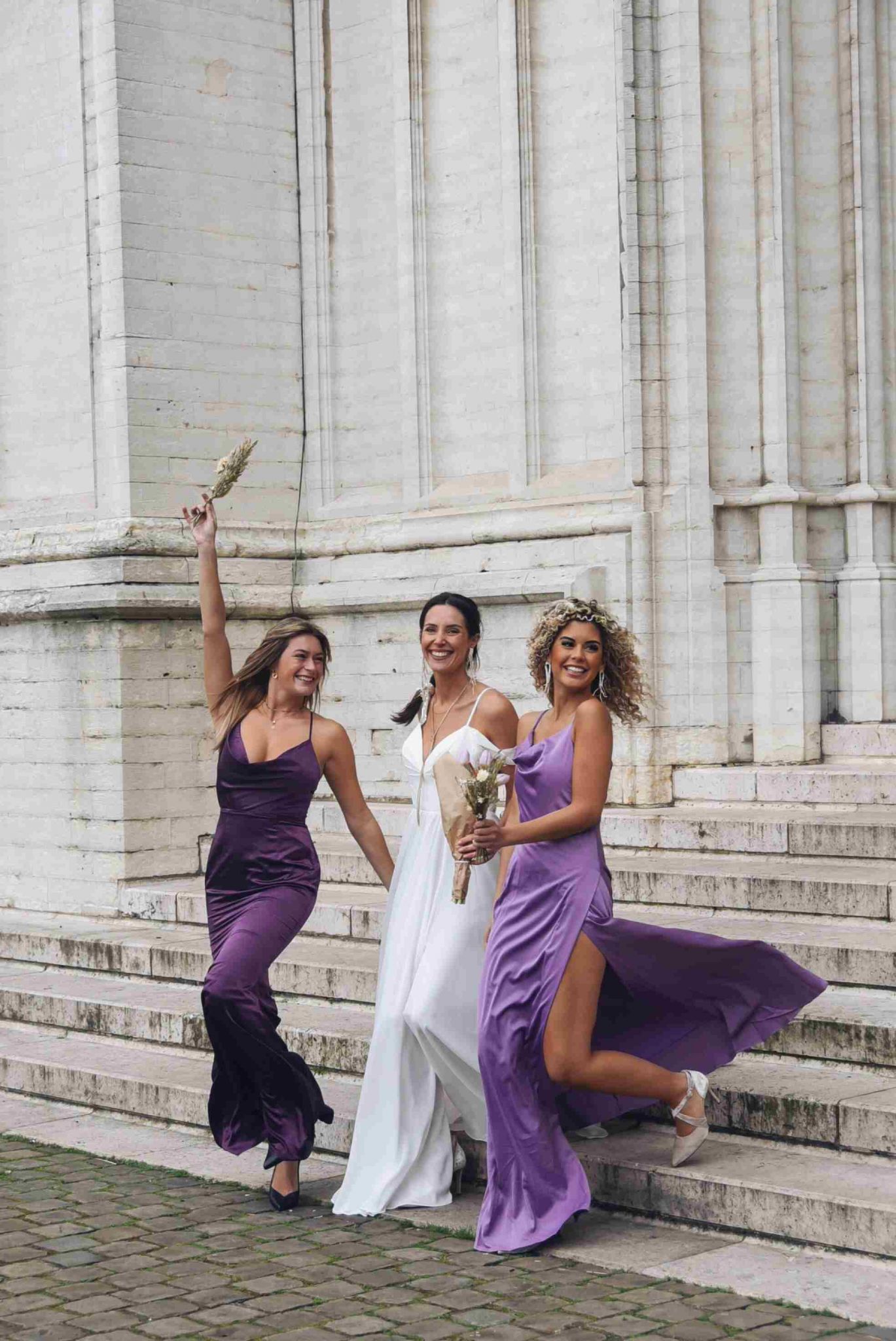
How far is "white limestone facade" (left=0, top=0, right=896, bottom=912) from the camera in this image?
382 inches

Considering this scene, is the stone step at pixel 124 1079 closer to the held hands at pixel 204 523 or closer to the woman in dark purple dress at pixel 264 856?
the woman in dark purple dress at pixel 264 856

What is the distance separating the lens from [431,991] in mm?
6215

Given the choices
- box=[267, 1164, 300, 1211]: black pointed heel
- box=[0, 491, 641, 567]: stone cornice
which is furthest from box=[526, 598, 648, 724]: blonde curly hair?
box=[0, 491, 641, 567]: stone cornice

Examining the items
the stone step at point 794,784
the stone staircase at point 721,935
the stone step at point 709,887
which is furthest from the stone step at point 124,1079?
the stone step at point 794,784

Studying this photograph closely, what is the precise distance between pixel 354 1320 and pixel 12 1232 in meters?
1.52

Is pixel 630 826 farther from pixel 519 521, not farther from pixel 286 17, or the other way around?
pixel 286 17

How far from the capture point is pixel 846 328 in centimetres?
984

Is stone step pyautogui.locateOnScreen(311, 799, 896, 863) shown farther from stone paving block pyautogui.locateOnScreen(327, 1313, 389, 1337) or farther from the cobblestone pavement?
stone paving block pyautogui.locateOnScreen(327, 1313, 389, 1337)

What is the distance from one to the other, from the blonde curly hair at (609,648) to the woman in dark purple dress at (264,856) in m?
0.93

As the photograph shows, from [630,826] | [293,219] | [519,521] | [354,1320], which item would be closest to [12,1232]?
[354,1320]

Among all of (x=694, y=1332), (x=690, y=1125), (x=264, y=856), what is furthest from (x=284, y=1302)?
(x=264, y=856)

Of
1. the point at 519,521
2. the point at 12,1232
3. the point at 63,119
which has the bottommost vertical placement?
the point at 12,1232

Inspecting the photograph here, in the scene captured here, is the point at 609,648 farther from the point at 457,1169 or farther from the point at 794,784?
the point at 794,784

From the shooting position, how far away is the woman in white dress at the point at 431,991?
620 cm
